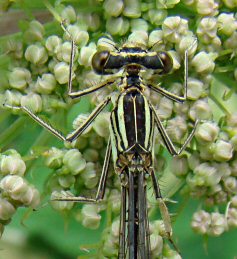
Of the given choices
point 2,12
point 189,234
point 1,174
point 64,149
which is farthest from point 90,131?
point 189,234

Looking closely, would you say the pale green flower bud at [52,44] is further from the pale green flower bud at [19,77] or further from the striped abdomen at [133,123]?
the striped abdomen at [133,123]

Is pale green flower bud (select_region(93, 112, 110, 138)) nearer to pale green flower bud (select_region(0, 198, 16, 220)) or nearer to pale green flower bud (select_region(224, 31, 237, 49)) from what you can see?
pale green flower bud (select_region(0, 198, 16, 220))

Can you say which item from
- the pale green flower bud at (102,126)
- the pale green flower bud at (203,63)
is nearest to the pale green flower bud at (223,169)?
the pale green flower bud at (203,63)

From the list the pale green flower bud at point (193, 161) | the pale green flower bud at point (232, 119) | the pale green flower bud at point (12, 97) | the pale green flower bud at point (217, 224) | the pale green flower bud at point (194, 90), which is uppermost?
the pale green flower bud at point (194, 90)

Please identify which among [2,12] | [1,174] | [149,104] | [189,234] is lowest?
[189,234]

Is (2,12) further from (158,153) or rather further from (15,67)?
(158,153)
